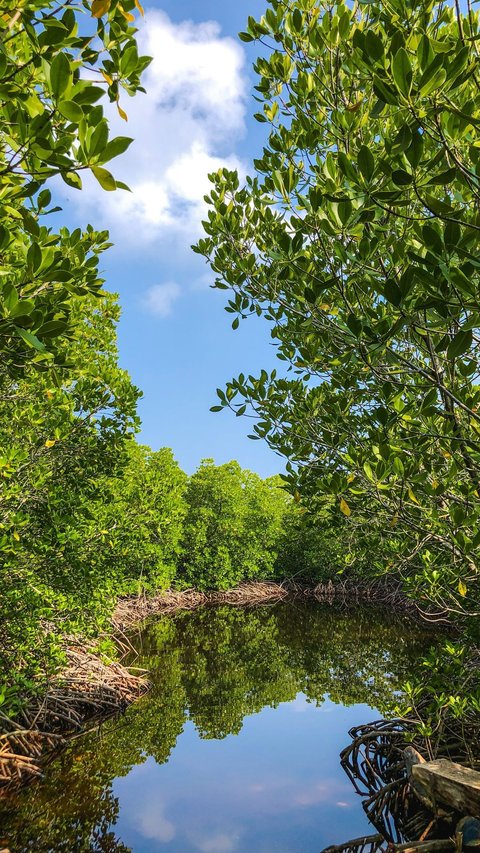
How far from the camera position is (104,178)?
1704 mm

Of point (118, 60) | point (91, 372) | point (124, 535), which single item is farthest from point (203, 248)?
point (124, 535)

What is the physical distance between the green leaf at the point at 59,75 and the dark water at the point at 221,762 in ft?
19.4

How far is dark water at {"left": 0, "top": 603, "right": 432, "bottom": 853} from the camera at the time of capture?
5.13 m

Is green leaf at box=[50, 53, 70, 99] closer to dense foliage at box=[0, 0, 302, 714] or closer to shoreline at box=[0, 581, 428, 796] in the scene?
dense foliage at box=[0, 0, 302, 714]

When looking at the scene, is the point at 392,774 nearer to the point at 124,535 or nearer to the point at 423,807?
the point at 423,807

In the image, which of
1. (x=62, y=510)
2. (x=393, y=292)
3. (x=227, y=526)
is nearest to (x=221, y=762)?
(x=62, y=510)

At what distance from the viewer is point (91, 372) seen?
239 inches

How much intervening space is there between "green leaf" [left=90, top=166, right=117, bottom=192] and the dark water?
221 inches

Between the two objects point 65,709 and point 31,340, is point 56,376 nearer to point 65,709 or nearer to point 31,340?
point 31,340

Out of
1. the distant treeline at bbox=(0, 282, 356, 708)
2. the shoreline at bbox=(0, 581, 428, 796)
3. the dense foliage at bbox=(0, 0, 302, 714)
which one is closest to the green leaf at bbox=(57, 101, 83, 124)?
the dense foliage at bbox=(0, 0, 302, 714)

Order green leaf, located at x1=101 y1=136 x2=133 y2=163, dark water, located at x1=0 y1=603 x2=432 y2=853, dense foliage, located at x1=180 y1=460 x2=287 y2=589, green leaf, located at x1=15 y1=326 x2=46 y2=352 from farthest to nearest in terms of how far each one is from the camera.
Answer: dense foliage, located at x1=180 y1=460 x2=287 y2=589, dark water, located at x1=0 y1=603 x2=432 y2=853, green leaf, located at x1=15 y1=326 x2=46 y2=352, green leaf, located at x1=101 y1=136 x2=133 y2=163

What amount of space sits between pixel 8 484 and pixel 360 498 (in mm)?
3789

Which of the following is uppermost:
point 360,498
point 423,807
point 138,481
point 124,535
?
point 138,481

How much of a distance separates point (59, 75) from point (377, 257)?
2.07 meters
